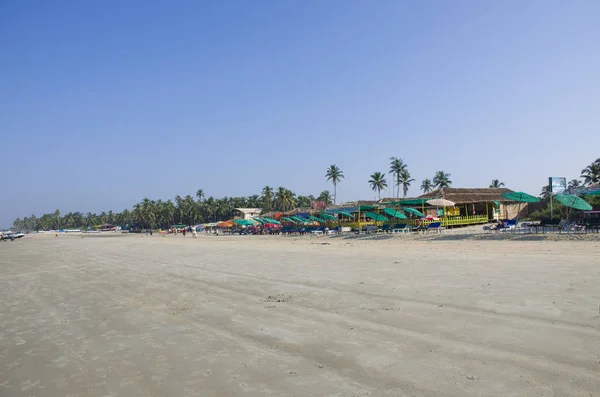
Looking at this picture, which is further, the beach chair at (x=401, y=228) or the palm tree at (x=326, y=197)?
the palm tree at (x=326, y=197)

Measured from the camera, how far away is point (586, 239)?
1678cm

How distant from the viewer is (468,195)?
41000 millimetres

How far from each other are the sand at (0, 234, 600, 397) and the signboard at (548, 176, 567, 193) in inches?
584

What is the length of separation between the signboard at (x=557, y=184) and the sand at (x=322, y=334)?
1484 cm

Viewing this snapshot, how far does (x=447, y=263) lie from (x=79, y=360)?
33.2ft

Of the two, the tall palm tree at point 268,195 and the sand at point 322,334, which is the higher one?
the tall palm tree at point 268,195

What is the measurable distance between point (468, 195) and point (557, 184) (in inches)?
638

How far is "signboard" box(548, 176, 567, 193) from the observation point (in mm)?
24438

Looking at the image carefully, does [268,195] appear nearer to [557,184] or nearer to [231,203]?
[231,203]

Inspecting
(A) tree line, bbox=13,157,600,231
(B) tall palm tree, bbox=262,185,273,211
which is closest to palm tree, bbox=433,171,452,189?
(A) tree line, bbox=13,157,600,231

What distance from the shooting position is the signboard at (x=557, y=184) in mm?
24438

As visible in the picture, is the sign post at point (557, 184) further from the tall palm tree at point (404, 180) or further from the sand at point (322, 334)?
the tall palm tree at point (404, 180)

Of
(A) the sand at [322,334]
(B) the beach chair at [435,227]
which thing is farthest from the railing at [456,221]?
(A) the sand at [322,334]

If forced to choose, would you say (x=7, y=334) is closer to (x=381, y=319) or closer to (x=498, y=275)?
(x=381, y=319)
